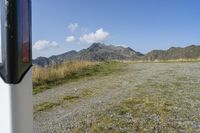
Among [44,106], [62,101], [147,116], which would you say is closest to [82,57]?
[62,101]

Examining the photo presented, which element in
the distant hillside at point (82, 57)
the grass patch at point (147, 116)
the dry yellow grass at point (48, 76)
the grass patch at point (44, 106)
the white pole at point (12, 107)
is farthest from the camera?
the distant hillside at point (82, 57)

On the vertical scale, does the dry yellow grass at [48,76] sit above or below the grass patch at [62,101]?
above

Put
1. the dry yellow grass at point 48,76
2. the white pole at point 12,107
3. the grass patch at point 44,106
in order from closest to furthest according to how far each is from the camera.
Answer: the white pole at point 12,107, the grass patch at point 44,106, the dry yellow grass at point 48,76

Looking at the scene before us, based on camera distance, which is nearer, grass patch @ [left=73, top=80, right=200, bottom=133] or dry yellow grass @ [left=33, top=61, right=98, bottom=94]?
grass patch @ [left=73, top=80, right=200, bottom=133]

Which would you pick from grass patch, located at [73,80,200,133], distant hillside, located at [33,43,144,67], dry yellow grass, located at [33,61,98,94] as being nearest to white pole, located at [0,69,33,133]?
distant hillside, located at [33,43,144,67]

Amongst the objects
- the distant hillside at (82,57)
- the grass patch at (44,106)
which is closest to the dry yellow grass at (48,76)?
the distant hillside at (82,57)

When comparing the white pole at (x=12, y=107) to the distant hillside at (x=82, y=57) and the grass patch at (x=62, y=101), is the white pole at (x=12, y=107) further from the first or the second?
the grass patch at (x=62, y=101)

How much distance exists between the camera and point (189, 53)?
59.8 m

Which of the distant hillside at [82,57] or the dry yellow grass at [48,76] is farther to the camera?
the distant hillside at [82,57]

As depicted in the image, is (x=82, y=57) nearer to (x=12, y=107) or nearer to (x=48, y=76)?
(x=48, y=76)

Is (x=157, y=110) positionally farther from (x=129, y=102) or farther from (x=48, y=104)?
(x=48, y=104)

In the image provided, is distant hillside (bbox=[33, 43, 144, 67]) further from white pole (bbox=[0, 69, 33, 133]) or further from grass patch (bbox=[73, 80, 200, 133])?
grass patch (bbox=[73, 80, 200, 133])

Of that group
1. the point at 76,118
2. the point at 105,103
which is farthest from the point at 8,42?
the point at 105,103

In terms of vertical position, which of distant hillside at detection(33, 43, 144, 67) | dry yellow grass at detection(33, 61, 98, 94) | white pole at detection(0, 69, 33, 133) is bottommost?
dry yellow grass at detection(33, 61, 98, 94)
